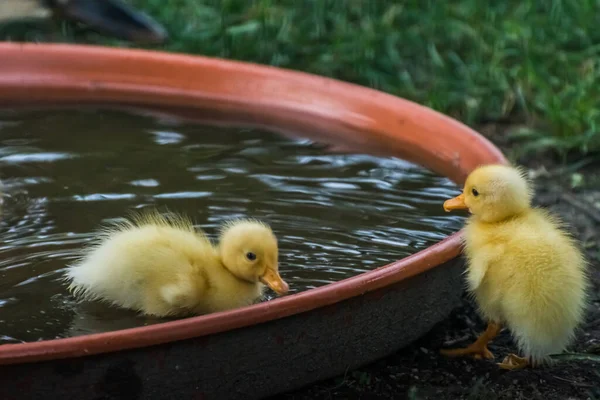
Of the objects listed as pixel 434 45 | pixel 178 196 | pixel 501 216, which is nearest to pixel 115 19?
pixel 434 45

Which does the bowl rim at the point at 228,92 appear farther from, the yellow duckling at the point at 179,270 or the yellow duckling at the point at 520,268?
the yellow duckling at the point at 179,270

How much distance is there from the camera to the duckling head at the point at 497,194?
240 cm

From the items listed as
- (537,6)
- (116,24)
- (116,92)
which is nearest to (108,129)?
(116,92)

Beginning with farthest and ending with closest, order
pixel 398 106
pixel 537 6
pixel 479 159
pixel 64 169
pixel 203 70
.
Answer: pixel 537 6, pixel 203 70, pixel 398 106, pixel 64 169, pixel 479 159

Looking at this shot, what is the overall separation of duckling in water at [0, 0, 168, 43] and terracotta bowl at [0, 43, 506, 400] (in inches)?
45.6

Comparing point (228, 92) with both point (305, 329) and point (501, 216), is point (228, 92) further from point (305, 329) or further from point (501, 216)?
point (305, 329)

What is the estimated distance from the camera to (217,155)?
338cm

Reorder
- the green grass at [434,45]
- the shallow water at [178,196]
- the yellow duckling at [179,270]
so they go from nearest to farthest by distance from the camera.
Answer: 1. the yellow duckling at [179,270]
2. the shallow water at [178,196]
3. the green grass at [434,45]

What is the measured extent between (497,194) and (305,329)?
56 cm

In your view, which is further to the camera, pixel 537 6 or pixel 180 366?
pixel 537 6

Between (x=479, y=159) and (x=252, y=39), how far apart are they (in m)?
2.01

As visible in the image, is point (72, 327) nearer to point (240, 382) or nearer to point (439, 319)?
point (240, 382)

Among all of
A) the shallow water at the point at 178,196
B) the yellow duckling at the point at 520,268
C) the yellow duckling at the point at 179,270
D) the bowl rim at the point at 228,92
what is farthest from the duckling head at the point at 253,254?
the bowl rim at the point at 228,92

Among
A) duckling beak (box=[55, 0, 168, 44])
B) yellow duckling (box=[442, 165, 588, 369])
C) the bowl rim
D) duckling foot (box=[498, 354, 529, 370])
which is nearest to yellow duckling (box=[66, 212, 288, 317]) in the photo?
yellow duckling (box=[442, 165, 588, 369])
